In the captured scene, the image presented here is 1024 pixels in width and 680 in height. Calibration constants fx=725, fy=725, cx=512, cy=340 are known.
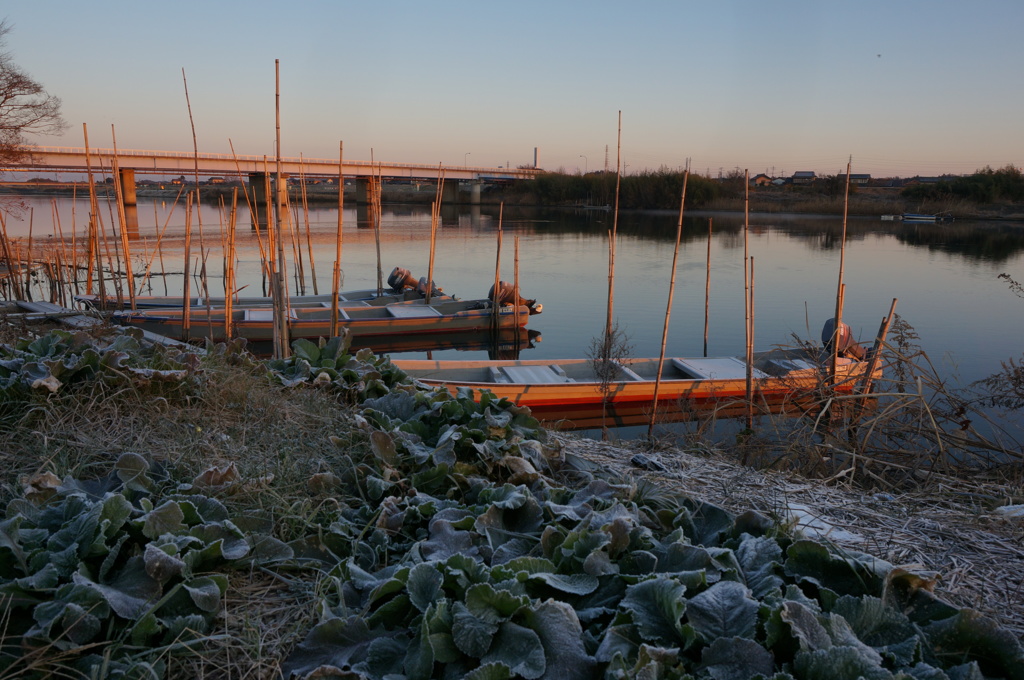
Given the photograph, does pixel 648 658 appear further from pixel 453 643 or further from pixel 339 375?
pixel 339 375

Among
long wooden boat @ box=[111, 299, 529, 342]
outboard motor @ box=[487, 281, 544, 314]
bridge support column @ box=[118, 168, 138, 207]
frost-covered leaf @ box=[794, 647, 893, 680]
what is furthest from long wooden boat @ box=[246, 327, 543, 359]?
bridge support column @ box=[118, 168, 138, 207]

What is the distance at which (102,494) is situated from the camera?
2770mm

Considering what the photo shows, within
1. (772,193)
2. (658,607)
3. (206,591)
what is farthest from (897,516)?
(772,193)

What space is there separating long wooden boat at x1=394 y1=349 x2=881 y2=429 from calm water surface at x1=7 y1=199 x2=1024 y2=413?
2787 mm

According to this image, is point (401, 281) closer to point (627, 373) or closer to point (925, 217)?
point (627, 373)

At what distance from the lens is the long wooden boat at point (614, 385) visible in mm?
9875

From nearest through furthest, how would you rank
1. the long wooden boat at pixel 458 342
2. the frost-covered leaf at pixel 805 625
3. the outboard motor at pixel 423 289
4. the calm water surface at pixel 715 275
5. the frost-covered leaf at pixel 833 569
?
the frost-covered leaf at pixel 805 625 < the frost-covered leaf at pixel 833 569 < the long wooden boat at pixel 458 342 < the outboard motor at pixel 423 289 < the calm water surface at pixel 715 275

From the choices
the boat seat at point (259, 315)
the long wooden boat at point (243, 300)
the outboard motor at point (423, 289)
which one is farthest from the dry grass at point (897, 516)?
the outboard motor at point (423, 289)

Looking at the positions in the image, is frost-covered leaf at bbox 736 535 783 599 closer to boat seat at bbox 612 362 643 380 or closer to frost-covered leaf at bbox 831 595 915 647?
frost-covered leaf at bbox 831 595 915 647

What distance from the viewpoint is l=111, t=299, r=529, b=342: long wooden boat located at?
1388 centimetres

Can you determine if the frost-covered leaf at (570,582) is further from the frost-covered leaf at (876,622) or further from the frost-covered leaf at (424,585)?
the frost-covered leaf at (876,622)

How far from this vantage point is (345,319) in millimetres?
15773

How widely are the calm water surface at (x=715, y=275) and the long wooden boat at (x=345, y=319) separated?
2.72 feet

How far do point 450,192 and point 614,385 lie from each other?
68.4 metres
